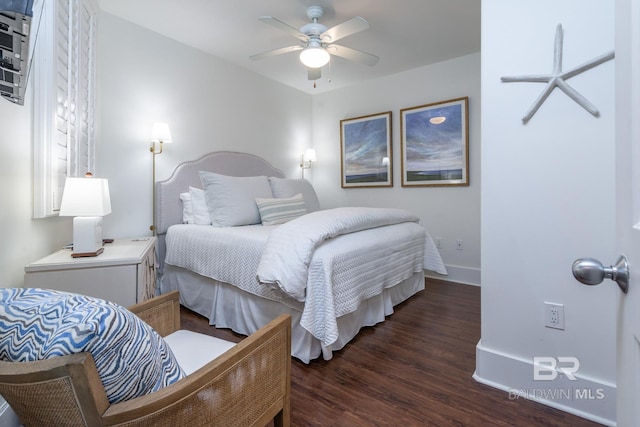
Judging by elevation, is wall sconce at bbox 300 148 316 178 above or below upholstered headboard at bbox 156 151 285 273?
above

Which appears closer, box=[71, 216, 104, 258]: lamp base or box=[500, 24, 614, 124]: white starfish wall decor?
box=[500, 24, 614, 124]: white starfish wall decor

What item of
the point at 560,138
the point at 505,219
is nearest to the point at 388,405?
the point at 505,219

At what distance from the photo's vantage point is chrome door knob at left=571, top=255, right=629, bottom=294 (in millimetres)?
529

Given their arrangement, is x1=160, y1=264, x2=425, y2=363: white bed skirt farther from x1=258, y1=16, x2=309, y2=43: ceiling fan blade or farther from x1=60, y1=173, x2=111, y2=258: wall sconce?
x1=258, y1=16, x2=309, y2=43: ceiling fan blade

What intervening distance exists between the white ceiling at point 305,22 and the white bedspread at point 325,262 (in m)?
1.73

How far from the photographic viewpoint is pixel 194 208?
2.89m

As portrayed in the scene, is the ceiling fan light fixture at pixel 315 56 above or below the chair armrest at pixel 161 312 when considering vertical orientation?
above

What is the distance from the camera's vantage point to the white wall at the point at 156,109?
2.62 m

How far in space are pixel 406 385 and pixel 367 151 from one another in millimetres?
3107

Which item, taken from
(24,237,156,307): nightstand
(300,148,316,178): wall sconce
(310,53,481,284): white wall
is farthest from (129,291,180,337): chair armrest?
(300,148,316,178): wall sconce

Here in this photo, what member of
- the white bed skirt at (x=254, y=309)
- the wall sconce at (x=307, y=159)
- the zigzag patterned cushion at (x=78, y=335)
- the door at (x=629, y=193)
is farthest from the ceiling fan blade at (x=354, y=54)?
the zigzag patterned cushion at (x=78, y=335)

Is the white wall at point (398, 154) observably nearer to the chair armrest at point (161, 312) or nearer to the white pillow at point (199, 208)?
the white pillow at point (199, 208)

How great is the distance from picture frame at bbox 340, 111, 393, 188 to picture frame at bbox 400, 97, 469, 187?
22 centimetres

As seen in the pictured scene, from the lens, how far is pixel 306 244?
1736mm
